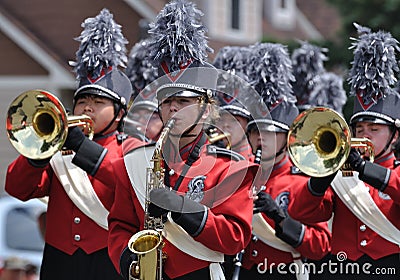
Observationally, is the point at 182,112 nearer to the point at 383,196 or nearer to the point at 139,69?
the point at 383,196

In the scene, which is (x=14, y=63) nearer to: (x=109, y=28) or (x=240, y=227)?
(x=109, y=28)

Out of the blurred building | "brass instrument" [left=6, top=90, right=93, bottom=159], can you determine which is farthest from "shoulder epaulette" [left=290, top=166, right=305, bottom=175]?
the blurred building

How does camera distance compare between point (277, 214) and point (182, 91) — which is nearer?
point (182, 91)

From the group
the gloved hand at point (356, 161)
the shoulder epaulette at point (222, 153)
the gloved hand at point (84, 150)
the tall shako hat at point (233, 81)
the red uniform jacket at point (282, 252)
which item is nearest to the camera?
the shoulder epaulette at point (222, 153)

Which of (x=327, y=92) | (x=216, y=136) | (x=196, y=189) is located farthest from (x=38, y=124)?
(x=327, y=92)

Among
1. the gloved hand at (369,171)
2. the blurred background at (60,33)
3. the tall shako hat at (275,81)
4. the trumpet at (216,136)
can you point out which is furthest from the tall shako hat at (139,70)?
the blurred background at (60,33)

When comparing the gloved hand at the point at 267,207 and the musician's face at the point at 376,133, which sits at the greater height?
the musician's face at the point at 376,133

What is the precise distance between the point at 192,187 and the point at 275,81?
5.70 feet

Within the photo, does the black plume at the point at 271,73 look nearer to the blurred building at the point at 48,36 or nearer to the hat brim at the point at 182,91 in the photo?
the hat brim at the point at 182,91

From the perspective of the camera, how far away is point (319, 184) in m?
5.27

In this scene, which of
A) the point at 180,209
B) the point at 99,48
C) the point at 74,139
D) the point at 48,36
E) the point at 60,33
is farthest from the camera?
the point at 48,36

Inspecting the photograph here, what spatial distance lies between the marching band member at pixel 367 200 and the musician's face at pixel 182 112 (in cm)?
98

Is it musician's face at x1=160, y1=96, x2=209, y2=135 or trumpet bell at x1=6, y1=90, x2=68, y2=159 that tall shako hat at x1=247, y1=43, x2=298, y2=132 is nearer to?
trumpet bell at x1=6, y1=90, x2=68, y2=159

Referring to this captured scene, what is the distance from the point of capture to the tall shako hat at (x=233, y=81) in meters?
5.12
